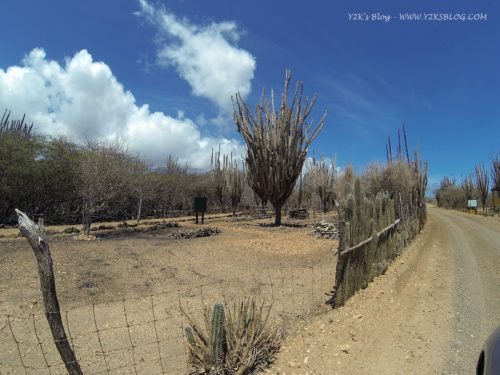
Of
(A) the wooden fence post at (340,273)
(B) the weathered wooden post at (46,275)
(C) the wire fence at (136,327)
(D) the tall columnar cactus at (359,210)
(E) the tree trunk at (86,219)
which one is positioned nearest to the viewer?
(B) the weathered wooden post at (46,275)

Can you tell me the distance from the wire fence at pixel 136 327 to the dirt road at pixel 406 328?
0.70 meters

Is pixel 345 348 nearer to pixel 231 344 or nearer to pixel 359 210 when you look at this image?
pixel 231 344

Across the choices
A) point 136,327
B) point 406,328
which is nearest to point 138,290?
point 136,327

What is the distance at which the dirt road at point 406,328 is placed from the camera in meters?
4.12

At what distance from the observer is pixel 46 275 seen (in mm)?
2875

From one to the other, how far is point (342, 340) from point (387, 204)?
6412 millimetres

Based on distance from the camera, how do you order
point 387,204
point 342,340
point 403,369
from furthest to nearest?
1. point 387,204
2. point 342,340
3. point 403,369

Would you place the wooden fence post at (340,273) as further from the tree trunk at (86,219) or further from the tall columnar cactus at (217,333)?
the tree trunk at (86,219)

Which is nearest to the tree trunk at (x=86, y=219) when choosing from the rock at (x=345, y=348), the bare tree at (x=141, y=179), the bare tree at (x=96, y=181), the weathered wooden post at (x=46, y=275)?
the bare tree at (x=96, y=181)

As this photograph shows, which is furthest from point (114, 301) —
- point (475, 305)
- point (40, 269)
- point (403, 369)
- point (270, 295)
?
point (475, 305)

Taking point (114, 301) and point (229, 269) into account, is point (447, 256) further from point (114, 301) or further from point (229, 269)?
point (114, 301)

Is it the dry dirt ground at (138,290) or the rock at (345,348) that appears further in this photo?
the dry dirt ground at (138,290)

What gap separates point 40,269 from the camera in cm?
286

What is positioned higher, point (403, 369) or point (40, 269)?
point (40, 269)
